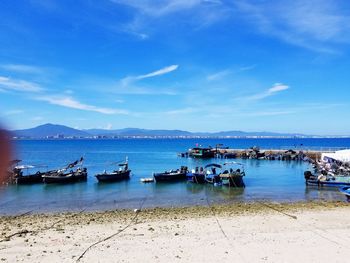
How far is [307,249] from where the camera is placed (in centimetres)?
1504

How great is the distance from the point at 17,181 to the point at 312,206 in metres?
33.4

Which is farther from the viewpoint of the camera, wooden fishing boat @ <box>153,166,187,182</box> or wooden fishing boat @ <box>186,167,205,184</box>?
wooden fishing boat @ <box>153,166,187,182</box>

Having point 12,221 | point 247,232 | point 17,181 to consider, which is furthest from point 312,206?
point 17,181

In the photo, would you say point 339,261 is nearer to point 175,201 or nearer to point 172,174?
Answer: point 175,201

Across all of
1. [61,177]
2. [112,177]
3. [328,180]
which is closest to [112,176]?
[112,177]

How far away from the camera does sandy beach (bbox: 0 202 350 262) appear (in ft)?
47.3

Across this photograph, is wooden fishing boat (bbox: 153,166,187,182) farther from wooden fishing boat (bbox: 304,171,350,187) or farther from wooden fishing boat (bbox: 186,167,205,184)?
wooden fishing boat (bbox: 304,171,350,187)

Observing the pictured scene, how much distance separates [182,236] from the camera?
17.4 metres

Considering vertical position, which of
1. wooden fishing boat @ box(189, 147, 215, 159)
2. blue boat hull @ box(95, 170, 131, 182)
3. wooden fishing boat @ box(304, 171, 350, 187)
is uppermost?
wooden fishing boat @ box(189, 147, 215, 159)

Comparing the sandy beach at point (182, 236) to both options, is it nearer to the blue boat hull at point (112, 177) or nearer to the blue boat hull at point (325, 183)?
the blue boat hull at point (325, 183)

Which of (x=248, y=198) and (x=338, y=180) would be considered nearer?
(x=248, y=198)

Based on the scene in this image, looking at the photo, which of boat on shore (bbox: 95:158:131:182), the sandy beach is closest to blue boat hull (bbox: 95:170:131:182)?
boat on shore (bbox: 95:158:131:182)

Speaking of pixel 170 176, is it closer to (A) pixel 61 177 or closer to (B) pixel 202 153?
(A) pixel 61 177

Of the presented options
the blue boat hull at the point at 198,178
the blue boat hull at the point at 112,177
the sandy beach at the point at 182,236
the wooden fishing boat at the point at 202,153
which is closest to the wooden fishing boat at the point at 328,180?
the blue boat hull at the point at 198,178
